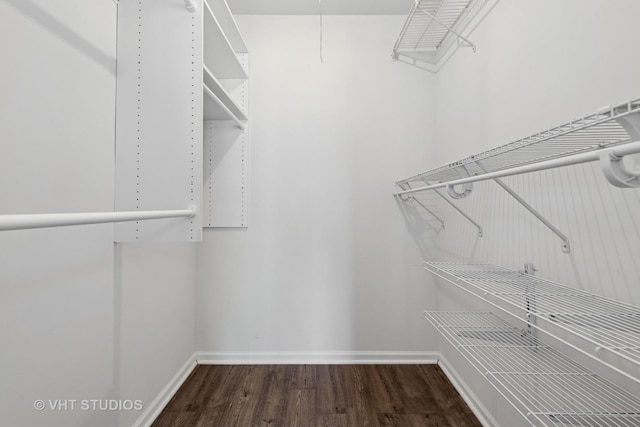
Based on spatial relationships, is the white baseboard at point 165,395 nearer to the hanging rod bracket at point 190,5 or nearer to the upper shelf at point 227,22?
the hanging rod bracket at point 190,5

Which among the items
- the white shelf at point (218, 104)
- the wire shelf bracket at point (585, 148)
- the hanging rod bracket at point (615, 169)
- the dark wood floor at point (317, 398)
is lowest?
the dark wood floor at point (317, 398)

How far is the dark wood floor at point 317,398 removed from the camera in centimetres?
145

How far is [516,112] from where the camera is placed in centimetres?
121

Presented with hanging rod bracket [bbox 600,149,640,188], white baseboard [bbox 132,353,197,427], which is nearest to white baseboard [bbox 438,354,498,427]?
hanging rod bracket [bbox 600,149,640,188]

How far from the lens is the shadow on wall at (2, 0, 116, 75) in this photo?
803mm

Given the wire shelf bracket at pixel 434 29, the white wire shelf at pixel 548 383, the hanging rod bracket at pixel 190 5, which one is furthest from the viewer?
the wire shelf bracket at pixel 434 29

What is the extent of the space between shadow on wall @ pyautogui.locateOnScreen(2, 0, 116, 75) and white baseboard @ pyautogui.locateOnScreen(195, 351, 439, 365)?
1.77m

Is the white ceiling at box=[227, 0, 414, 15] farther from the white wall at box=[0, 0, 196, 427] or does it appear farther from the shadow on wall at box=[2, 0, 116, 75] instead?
the shadow on wall at box=[2, 0, 116, 75]

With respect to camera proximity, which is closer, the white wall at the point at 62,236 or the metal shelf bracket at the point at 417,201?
the white wall at the point at 62,236

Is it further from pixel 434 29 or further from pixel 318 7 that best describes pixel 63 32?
pixel 434 29

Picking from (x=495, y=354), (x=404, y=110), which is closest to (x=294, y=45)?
(x=404, y=110)

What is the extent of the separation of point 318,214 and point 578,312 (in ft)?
4.81

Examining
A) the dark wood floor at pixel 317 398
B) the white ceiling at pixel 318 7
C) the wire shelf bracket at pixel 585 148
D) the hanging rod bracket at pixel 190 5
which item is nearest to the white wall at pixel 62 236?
the hanging rod bracket at pixel 190 5

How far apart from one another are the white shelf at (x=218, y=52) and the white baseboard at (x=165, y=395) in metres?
1.88
